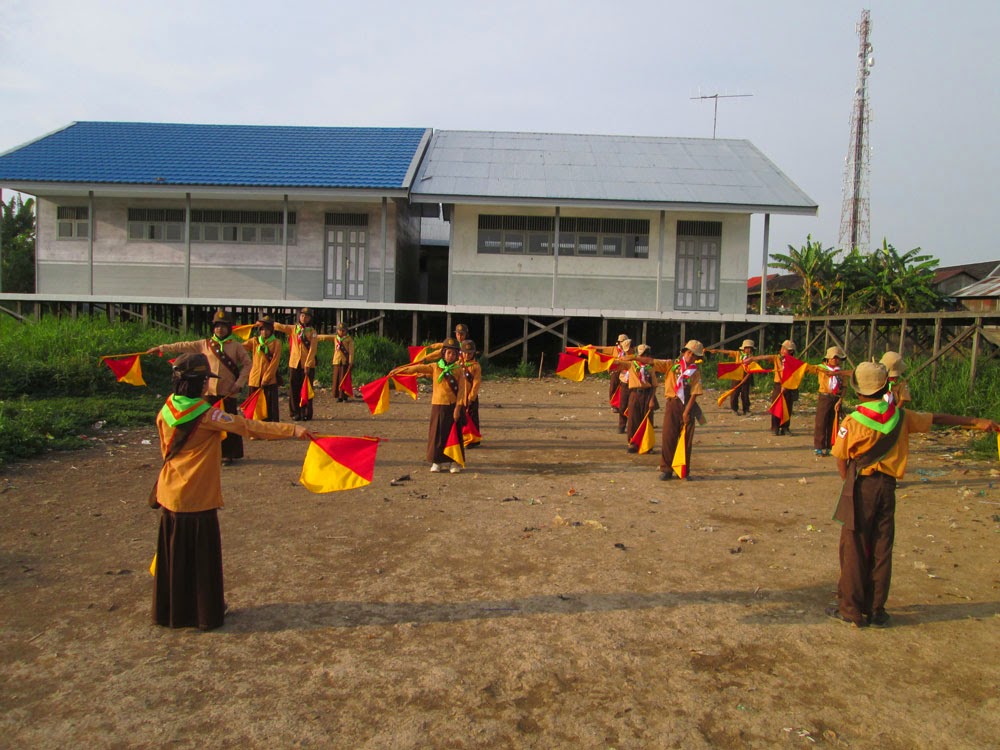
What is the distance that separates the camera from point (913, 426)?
479 cm

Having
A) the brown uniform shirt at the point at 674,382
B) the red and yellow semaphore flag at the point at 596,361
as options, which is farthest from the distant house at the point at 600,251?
the brown uniform shirt at the point at 674,382

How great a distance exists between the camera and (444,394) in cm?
873

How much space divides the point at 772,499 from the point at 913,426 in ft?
11.1

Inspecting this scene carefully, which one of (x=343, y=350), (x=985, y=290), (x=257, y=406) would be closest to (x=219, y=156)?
(x=343, y=350)

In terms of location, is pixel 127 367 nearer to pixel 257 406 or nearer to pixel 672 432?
pixel 257 406

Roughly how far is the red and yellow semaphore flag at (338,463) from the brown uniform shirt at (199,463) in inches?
11.6

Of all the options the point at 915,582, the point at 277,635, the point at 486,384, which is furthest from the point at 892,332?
the point at 277,635

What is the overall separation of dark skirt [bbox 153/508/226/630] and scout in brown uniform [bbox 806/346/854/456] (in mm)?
8375

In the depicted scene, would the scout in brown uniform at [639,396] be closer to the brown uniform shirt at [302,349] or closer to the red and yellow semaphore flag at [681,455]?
the red and yellow semaphore flag at [681,455]

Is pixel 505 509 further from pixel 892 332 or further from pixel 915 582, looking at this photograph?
pixel 892 332

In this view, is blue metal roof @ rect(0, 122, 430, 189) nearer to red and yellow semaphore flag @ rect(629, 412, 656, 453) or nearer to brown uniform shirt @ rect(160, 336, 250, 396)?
brown uniform shirt @ rect(160, 336, 250, 396)

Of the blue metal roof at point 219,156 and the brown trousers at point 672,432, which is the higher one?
the blue metal roof at point 219,156

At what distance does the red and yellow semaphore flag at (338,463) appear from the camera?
4.59 meters

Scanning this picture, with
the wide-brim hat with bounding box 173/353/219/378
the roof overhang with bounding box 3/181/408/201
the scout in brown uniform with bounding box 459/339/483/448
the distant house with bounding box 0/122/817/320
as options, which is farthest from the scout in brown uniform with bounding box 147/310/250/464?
the distant house with bounding box 0/122/817/320
